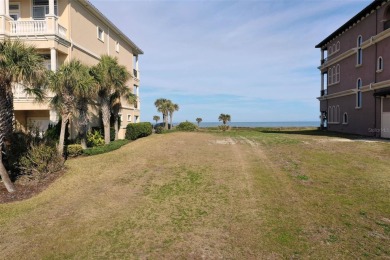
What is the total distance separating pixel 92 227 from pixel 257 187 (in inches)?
246

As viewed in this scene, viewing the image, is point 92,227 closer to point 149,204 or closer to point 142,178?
point 149,204

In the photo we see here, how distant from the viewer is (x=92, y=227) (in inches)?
319

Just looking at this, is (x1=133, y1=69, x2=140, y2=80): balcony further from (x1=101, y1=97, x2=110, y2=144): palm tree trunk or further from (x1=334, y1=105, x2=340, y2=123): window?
(x1=334, y1=105, x2=340, y2=123): window

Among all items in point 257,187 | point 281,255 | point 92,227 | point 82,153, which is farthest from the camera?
point 82,153

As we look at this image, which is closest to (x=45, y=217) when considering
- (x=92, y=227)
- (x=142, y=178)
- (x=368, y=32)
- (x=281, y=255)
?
(x=92, y=227)

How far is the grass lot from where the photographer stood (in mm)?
6773

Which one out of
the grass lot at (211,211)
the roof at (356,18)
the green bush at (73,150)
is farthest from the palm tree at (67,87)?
the roof at (356,18)

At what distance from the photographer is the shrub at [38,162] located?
13.0 m

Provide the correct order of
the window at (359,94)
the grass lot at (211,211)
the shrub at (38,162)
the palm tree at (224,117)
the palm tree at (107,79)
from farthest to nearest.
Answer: the palm tree at (224,117)
the window at (359,94)
the palm tree at (107,79)
the shrub at (38,162)
the grass lot at (211,211)

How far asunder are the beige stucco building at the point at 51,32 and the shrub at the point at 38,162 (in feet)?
15.6

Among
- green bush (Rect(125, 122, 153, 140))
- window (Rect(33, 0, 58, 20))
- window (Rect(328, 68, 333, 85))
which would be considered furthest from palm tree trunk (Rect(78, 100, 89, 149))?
window (Rect(328, 68, 333, 85))

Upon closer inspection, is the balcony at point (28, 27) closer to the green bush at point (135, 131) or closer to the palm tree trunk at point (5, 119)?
the palm tree trunk at point (5, 119)

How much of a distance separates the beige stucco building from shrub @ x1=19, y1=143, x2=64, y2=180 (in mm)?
4742

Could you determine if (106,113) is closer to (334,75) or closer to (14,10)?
(14,10)
